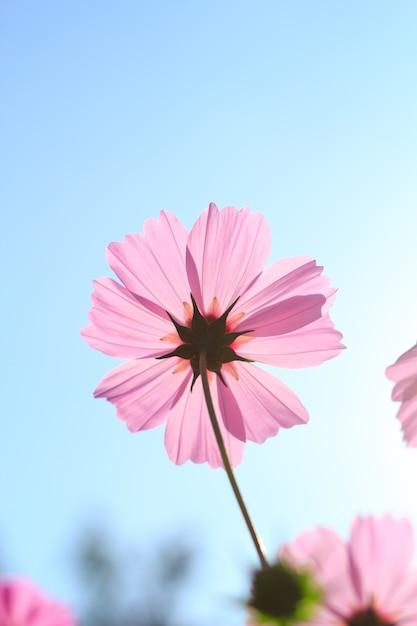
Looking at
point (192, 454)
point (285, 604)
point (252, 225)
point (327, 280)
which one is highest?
point (252, 225)

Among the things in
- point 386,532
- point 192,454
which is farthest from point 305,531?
point 192,454

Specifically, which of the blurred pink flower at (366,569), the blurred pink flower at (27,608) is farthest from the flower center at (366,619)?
the blurred pink flower at (27,608)

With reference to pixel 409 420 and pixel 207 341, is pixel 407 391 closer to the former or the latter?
pixel 409 420

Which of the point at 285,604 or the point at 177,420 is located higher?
the point at 177,420

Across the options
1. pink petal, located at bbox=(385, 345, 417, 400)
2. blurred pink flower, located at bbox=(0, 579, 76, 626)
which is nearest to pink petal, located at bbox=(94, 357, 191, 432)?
pink petal, located at bbox=(385, 345, 417, 400)

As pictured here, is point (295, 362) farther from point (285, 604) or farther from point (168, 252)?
point (285, 604)

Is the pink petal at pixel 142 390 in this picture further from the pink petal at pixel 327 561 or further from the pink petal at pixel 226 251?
the pink petal at pixel 327 561

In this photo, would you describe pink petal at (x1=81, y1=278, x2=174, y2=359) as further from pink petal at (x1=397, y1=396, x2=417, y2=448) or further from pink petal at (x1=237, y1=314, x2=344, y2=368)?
pink petal at (x1=397, y1=396, x2=417, y2=448)

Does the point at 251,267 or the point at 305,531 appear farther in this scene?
the point at 251,267
